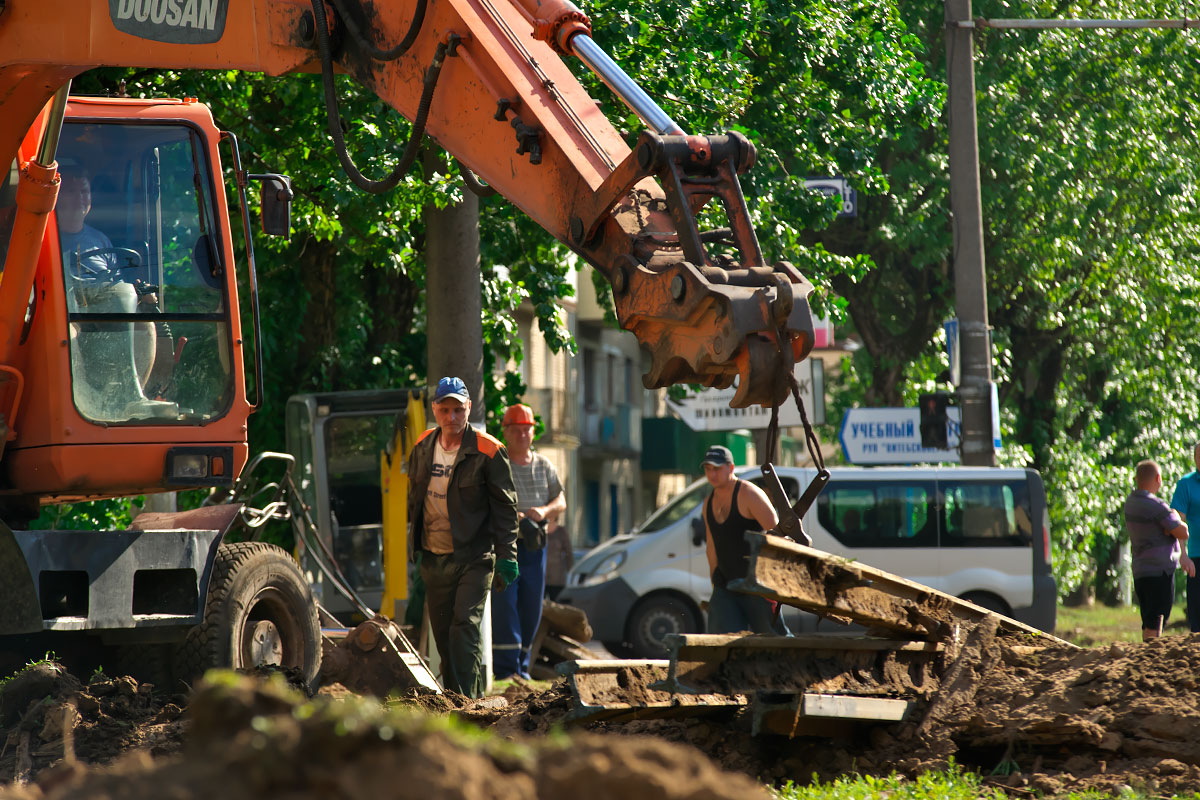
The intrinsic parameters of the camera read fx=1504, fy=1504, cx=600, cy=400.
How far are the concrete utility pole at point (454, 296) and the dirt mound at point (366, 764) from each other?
25.9ft

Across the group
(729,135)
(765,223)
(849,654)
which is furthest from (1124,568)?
(729,135)

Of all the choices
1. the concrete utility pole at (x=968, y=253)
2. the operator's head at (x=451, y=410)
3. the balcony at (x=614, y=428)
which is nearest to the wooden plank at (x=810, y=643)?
the operator's head at (x=451, y=410)

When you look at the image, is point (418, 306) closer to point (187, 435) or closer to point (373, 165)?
point (373, 165)

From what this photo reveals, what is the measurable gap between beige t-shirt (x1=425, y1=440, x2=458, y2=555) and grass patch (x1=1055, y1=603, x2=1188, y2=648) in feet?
26.1

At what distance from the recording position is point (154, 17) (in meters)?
6.65

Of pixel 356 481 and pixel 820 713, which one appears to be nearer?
pixel 820 713

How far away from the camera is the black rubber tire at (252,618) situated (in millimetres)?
7195

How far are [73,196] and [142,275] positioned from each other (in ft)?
1.61

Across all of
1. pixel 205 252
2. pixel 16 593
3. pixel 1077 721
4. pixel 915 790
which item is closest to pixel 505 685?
pixel 205 252

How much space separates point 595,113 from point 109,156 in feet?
9.12

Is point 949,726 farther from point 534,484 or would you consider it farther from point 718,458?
point 534,484

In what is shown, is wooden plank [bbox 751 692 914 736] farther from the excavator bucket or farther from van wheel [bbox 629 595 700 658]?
van wheel [bbox 629 595 700 658]

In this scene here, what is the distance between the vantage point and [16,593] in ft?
20.5

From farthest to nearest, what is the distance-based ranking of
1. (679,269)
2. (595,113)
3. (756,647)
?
(756,647)
(595,113)
(679,269)
